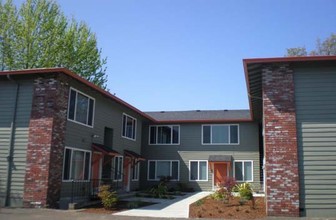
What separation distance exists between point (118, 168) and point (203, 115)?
10.1 m

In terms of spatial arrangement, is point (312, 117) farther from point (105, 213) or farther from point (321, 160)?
point (105, 213)

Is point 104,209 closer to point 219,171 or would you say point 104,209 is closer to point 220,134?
point 219,171

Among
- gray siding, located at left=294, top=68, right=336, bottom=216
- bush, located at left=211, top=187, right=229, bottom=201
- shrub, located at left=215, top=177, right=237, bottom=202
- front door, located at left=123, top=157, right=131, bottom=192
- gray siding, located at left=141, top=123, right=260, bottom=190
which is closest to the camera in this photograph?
gray siding, located at left=294, top=68, right=336, bottom=216

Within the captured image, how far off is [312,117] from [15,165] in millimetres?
11722

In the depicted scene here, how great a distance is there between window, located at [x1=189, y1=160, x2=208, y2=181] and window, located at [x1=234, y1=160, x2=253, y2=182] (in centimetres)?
222

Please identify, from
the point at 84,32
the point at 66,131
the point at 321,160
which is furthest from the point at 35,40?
the point at 321,160

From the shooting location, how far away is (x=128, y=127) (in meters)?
25.7

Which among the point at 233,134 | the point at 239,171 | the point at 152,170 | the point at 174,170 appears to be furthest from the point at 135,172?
the point at 233,134

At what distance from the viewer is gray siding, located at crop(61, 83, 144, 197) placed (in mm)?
17297

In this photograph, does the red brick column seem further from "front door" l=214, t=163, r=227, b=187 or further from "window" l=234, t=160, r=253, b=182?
"front door" l=214, t=163, r=227, b=187

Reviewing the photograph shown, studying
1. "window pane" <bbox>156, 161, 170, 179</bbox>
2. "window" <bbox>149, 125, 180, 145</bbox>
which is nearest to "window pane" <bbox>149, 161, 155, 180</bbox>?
"window pane" <bbox>156, 161, 170, 179</bbox>

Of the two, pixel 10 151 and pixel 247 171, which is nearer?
pixel 10 151

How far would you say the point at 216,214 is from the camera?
44.9ft

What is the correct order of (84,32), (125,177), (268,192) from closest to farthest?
(268,192)
(125,177)
(84,32)
